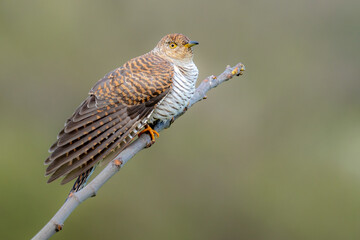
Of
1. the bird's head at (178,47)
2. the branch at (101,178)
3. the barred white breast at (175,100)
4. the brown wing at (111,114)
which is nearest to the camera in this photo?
the branch at (101,178)

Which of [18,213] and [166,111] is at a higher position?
[166,111]

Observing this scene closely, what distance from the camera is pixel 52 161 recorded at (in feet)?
4.16

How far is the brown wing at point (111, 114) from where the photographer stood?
1.33 metres

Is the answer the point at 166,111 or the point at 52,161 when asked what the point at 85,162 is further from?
the point at 166,111

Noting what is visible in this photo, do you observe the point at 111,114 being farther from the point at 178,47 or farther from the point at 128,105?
the point at 178,47

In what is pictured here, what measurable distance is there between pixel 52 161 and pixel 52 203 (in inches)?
65.7

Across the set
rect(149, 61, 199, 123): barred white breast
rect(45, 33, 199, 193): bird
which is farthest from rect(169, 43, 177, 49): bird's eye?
rect(149, 61, 199, 123): barred white breast

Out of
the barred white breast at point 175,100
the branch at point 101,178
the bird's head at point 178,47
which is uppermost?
the bird's head at point 178,47

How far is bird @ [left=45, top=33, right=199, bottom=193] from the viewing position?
1398 mm

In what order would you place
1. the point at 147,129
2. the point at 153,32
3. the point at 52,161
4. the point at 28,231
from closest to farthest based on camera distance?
1. the point at 52,161
2. the point at 147,129
3. the point at 28,231
4. the point at 153,32

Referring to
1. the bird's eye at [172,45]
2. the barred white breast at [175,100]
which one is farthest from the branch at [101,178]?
the bird's eye at [172,45]

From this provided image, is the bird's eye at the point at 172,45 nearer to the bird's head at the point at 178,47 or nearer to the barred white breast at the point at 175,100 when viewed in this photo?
the bird's head at the point at 178,47

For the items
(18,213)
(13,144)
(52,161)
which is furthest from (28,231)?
(52,161)

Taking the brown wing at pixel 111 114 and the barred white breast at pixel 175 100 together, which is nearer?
the brown wing at pixel 111 114
